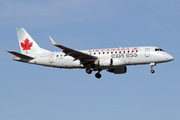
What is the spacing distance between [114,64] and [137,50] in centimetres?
401

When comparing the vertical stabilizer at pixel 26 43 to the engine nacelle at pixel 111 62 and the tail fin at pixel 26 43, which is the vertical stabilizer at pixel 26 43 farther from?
the engine nacelle at pixel 111 62

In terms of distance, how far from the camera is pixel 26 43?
60.5 metres

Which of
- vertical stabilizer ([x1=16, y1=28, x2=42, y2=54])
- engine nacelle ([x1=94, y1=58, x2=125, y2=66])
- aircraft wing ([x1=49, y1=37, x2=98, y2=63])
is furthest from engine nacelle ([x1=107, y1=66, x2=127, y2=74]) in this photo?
vertical stabilizer ([x1=16, y1=28, x2=42, y2=54])

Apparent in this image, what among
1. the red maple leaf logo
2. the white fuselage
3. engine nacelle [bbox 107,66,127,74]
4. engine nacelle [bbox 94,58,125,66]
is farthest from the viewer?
the red maple leaf logo

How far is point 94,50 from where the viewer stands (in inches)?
2152

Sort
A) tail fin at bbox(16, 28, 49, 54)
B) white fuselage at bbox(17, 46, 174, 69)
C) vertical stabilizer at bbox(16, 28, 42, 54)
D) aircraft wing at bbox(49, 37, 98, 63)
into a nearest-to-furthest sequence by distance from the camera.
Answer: aircraft wing at bbox(49, 37, 98, 63) → white fuselage at bbox(17, 46, 174, 69) → tail fin at bbox(16, 28, 49, 54) → vertical stabilizer at bbox(16, 28, 42, 54)

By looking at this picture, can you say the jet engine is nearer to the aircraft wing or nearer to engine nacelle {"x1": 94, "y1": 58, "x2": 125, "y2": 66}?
engine nacelle {"x1": 94, "y1": 58, "x2": 125, "y2": 66}

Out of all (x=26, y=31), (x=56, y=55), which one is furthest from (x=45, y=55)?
(x=26, y=31)

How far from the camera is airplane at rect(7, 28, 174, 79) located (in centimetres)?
5156

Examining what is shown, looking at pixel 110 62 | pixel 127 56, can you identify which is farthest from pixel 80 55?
pixel 127 56

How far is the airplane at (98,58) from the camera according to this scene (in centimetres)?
5156

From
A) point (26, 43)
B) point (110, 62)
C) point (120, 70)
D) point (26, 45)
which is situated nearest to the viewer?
point (110, 62)

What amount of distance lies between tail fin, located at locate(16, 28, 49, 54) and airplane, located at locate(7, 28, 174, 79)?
169 mm

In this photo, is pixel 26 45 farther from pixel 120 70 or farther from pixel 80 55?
pixel 120 70
